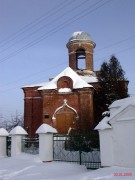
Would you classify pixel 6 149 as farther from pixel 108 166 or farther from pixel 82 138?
pixel 108 166

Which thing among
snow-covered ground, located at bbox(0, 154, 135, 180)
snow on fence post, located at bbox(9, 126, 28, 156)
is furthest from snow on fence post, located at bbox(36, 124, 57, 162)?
snow on fence post, located at bbox(9, 126, 28, 156)

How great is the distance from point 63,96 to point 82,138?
31.9 feet

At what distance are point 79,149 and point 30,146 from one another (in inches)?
119

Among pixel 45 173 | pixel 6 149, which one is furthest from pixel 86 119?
pixel 45 173

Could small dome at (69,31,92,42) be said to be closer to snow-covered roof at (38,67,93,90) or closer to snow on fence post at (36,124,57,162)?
snow-covered roof at (38,67,93,90)

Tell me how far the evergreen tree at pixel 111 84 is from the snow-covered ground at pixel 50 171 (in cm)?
1089

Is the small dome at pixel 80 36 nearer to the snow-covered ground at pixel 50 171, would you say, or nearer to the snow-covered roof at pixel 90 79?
the snow-covered roof at pixel 90 79

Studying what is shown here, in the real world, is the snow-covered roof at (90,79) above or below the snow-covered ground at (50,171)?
above

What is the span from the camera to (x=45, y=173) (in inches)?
377

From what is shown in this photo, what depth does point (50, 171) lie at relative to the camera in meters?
9.81

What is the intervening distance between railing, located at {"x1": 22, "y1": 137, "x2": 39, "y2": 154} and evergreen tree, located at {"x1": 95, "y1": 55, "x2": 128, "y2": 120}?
9.48 metres

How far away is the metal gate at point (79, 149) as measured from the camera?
428 inches

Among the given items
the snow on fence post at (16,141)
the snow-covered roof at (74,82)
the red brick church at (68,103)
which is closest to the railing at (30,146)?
the snow on fence post at (16,141)

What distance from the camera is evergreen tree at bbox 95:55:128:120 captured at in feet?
70.2
